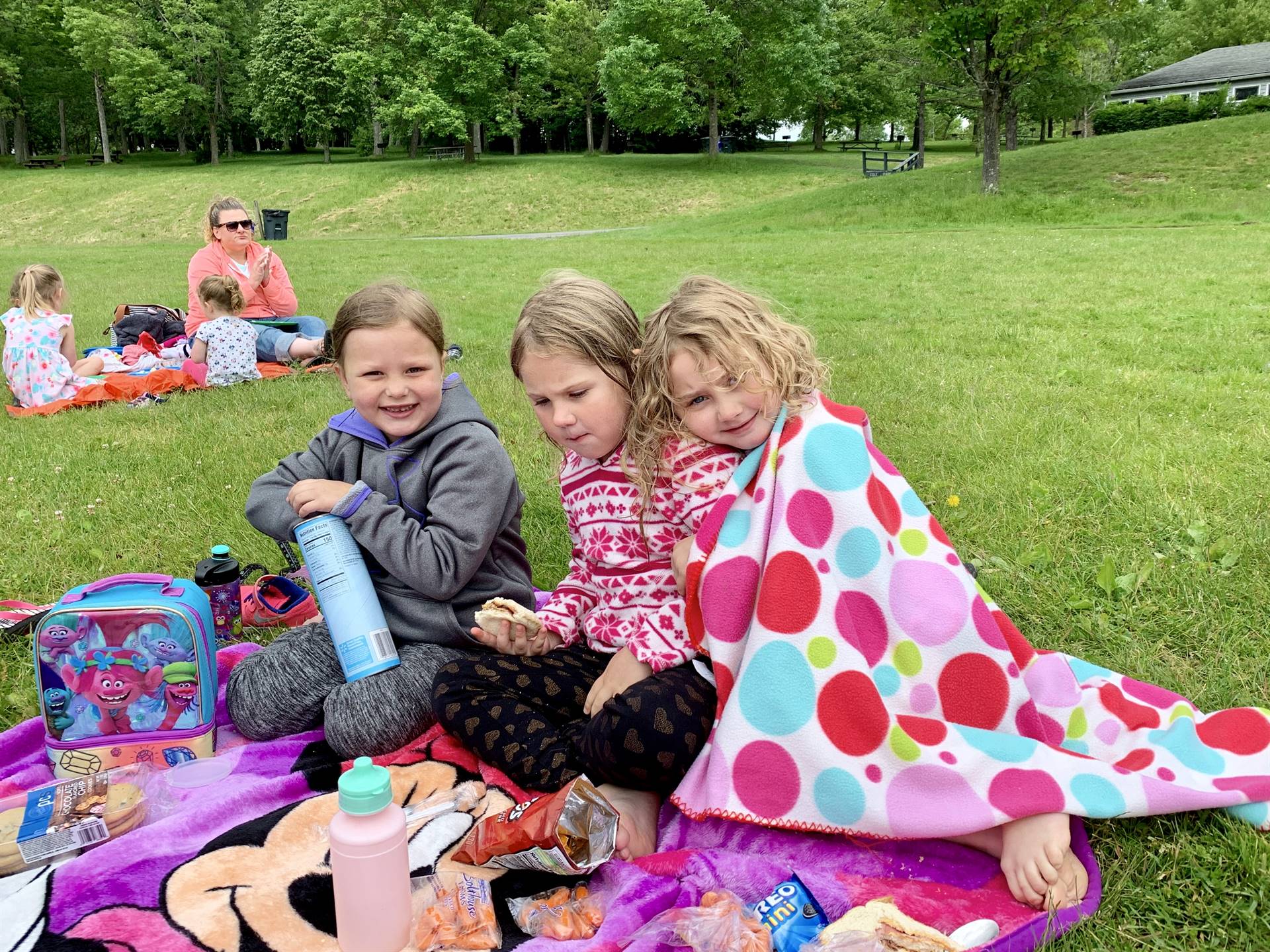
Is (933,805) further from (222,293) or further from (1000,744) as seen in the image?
(222,293)

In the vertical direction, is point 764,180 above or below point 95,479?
above

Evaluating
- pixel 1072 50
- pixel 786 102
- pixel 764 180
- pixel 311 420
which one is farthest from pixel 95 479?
pixel 786 102

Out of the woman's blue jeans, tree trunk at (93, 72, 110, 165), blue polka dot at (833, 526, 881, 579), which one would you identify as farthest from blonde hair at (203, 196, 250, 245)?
tree trunk at (93, 72, 110, 165)

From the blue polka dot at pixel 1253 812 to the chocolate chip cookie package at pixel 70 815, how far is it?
1.80m

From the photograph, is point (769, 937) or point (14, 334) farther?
point (14, 334)

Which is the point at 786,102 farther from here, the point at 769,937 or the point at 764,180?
the point at 769,937

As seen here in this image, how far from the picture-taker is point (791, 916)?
6.27 ft

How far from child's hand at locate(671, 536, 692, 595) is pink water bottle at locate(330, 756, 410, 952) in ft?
3.31

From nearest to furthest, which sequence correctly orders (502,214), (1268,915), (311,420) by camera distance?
(1268,915), (311,420), (502,214)

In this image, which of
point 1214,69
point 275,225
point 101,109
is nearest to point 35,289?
point 275,225

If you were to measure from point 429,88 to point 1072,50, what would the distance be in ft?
84.4

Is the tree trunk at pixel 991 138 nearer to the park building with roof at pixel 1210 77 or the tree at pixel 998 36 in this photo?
the tree at pixel 998 36

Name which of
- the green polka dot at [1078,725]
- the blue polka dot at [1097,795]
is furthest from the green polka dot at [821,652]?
the green polka dot at [1078,725]

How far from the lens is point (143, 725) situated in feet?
8.96
